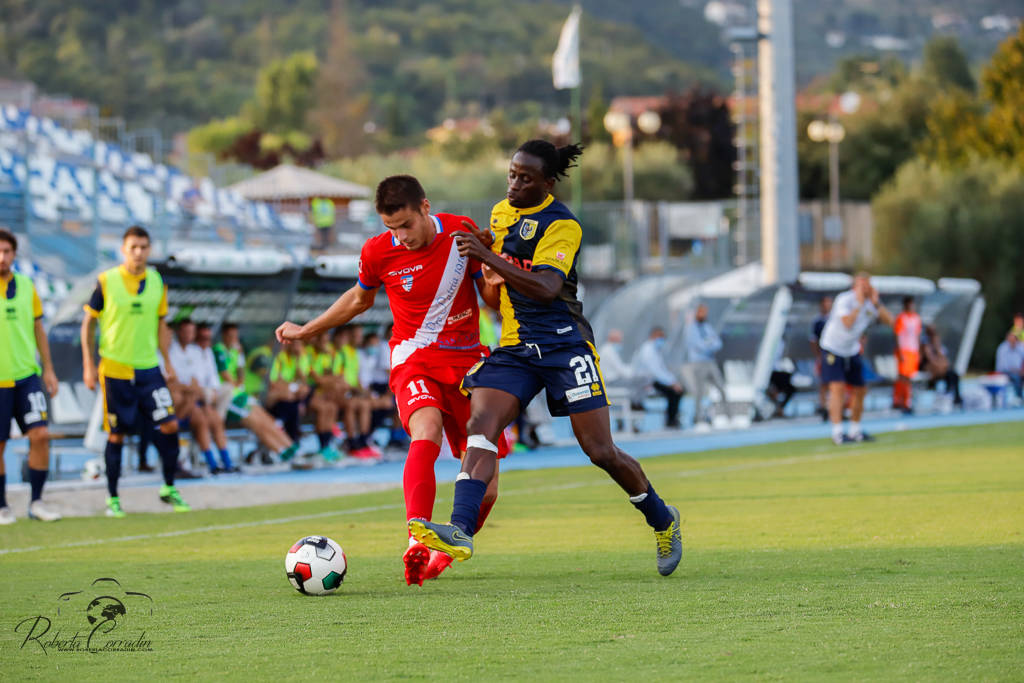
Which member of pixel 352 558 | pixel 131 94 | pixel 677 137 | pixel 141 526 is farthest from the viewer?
pixel 131 94

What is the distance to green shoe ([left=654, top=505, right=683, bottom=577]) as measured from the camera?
24.3 ft

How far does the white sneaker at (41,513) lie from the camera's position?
1177 cm

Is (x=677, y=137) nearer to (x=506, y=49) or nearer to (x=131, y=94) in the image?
(x=131, y=94)

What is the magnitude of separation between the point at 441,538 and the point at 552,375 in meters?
1.13

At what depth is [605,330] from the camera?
26.6 m

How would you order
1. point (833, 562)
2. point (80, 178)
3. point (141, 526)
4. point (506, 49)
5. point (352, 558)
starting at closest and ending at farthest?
point (833, 562)
point (352, 558)
point (141, 526)
point (80, 178)
point (506, 49)

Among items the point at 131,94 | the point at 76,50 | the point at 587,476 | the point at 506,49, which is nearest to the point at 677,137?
the point at 587,476

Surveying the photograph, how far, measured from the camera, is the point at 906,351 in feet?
87.3

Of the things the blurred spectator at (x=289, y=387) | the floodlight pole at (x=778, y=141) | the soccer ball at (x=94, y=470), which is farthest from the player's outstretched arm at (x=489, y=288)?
the floodlight pole at (x=778, y=141)

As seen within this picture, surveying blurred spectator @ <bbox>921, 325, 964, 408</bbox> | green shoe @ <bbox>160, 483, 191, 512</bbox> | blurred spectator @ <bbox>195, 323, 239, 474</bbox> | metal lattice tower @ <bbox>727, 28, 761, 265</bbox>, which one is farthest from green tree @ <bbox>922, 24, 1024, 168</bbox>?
green shoe @ <bbox>160, 483, 191, 512</bbox>

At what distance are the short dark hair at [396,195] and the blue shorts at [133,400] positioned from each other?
5293mm

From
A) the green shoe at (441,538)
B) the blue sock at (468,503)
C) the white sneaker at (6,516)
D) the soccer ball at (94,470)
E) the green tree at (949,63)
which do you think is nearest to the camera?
the green shoe at (441,538)

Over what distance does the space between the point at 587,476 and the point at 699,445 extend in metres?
5.43

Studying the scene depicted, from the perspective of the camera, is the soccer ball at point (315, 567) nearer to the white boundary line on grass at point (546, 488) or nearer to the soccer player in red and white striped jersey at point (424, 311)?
the soccer player in red and white striped jersey at point (424, 311)
